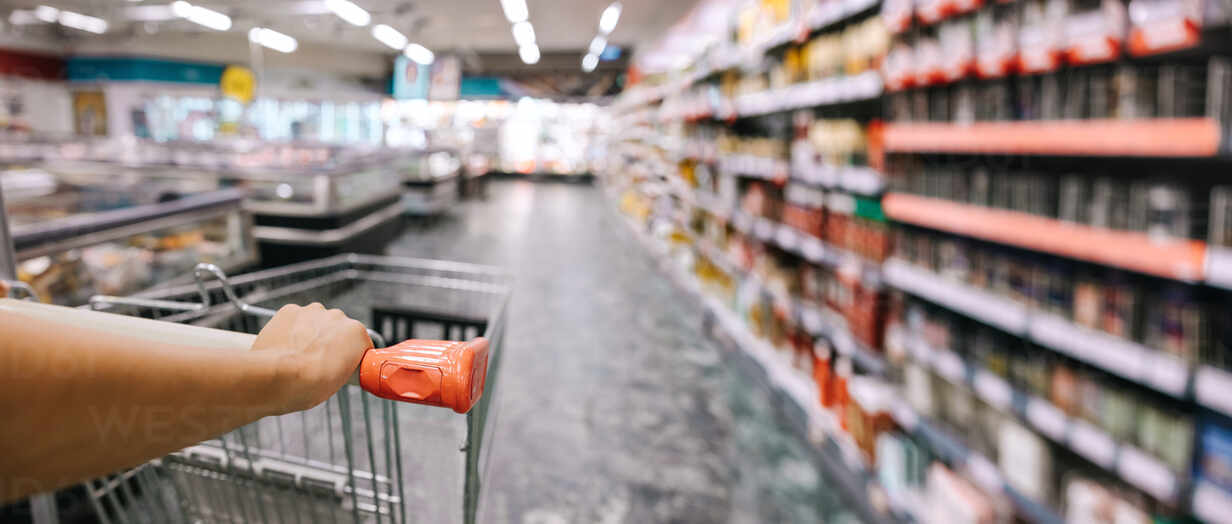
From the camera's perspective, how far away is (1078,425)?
1.78 meters

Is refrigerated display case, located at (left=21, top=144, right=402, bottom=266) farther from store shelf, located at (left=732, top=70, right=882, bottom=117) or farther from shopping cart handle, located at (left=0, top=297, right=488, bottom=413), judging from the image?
shopping cart handle, located at (left=0, top=297, right=488, bottom=413)

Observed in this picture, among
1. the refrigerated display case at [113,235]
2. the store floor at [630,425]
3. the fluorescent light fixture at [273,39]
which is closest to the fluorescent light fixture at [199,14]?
the fluorescent light fixture at [273,39]

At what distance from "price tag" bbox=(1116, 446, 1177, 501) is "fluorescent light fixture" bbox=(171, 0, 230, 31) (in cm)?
1294

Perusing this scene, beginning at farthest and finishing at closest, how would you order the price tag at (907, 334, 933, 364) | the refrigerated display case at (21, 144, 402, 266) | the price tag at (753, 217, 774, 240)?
the refrigerated display case at (21, 144, 402, 266), the price tag at (753, 217, 774, 240), the price tag at (907, 334, 933, 364)

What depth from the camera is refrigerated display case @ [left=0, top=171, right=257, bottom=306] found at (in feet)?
8.79

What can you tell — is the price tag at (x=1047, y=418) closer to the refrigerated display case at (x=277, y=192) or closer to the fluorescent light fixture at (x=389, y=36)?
the refrigerated display case at (x=277, y=192)

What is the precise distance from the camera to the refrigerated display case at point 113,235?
268 centimetres

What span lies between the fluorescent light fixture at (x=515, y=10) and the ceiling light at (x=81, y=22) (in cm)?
785

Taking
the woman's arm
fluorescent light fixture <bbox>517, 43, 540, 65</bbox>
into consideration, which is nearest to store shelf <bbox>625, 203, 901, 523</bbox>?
the woman's arm

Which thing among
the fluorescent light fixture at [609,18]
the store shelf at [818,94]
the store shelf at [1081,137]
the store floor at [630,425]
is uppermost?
the fluorescent light fixture at [609,18]

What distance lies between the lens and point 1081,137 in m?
1.71

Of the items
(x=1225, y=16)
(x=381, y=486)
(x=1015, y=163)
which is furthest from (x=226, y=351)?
(x=1015, y=163)

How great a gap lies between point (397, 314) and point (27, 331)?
171 cm

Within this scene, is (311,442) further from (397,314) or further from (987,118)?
(987,118)
